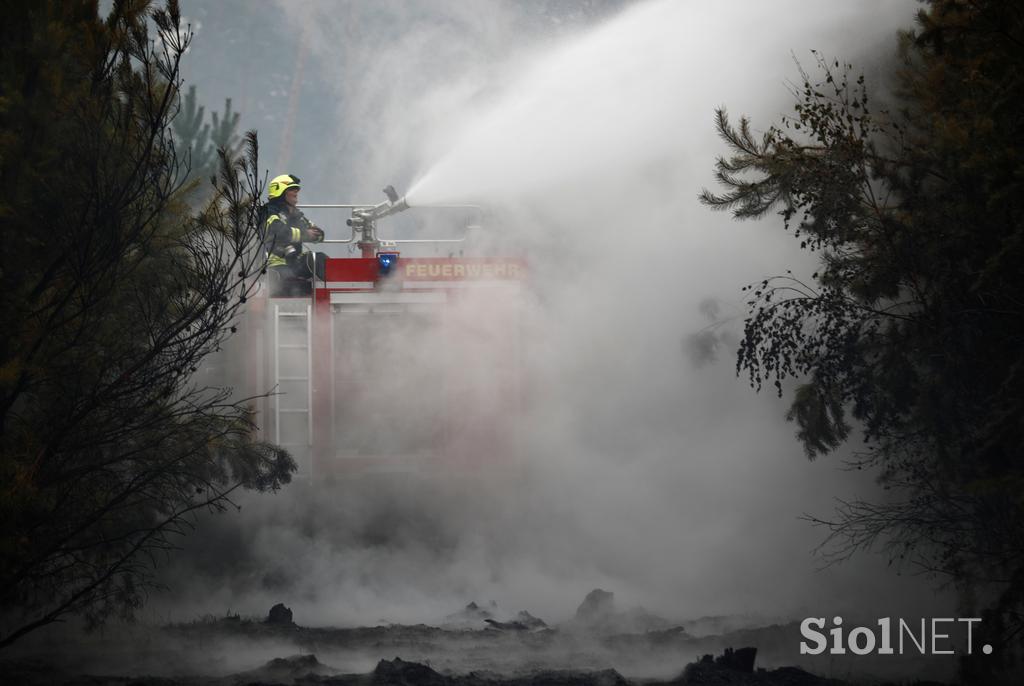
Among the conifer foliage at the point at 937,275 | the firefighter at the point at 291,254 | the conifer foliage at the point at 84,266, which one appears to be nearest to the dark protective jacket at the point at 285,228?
the firefighter at the point at 291,254

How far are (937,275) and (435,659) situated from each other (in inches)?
177

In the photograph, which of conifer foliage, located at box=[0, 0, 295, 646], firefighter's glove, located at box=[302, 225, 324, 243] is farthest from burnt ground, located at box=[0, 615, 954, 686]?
firefighter's glove, located at box=[302, 225, 324, 243]

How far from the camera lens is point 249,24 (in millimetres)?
55625

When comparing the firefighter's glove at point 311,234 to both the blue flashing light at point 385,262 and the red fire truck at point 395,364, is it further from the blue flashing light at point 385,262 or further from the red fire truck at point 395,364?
the blue flashing light at point 385,262

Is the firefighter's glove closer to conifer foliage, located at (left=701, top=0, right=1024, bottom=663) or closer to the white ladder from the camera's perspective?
the white ladder

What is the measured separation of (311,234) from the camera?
36.8ft

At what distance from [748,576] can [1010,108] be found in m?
6.16

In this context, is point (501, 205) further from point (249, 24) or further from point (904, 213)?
point (249, 24)

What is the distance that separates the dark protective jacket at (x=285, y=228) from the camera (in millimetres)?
10695

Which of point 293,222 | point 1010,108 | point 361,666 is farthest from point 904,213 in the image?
point 293,222

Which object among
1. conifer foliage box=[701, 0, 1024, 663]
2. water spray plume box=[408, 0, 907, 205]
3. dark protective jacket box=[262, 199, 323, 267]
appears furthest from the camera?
water spray plume box=[408, 0, 907, 205]
